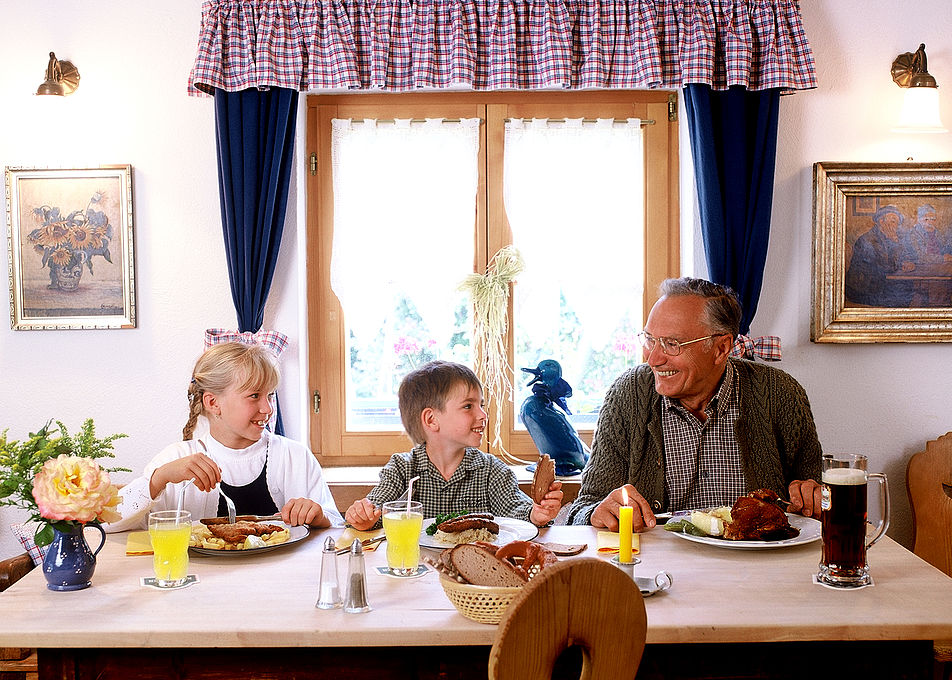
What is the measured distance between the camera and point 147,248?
3.40 metres

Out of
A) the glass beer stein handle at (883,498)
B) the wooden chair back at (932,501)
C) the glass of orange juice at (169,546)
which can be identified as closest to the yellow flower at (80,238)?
the glass of orange juice at (169,546)

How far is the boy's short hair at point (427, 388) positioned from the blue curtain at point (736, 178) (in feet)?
4.37

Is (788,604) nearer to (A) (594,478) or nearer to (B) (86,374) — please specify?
(A) (594,478)

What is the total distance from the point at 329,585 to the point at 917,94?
269 cm

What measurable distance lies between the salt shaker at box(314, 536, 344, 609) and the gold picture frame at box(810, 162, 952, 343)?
2317 millimetres

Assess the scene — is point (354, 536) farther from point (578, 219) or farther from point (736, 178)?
point (736, 178)

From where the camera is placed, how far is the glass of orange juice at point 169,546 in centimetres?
169

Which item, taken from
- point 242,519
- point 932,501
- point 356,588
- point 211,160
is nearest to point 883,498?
point 356,588

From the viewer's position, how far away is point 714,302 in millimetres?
2572

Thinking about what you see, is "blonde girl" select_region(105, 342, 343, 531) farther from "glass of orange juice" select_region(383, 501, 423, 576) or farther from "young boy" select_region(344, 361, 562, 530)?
"glass of orange juice" select_region(383, 501, 423, 576)

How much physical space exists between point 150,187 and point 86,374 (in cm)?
73

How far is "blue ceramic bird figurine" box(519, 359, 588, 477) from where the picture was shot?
323 centimetres

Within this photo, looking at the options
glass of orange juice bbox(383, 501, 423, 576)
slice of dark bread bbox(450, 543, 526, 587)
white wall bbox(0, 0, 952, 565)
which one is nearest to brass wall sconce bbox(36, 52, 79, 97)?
white wall bbox(0, 0, 952, 565)

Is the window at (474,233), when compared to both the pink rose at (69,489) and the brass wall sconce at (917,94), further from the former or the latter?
the pink rose at (69,489)
